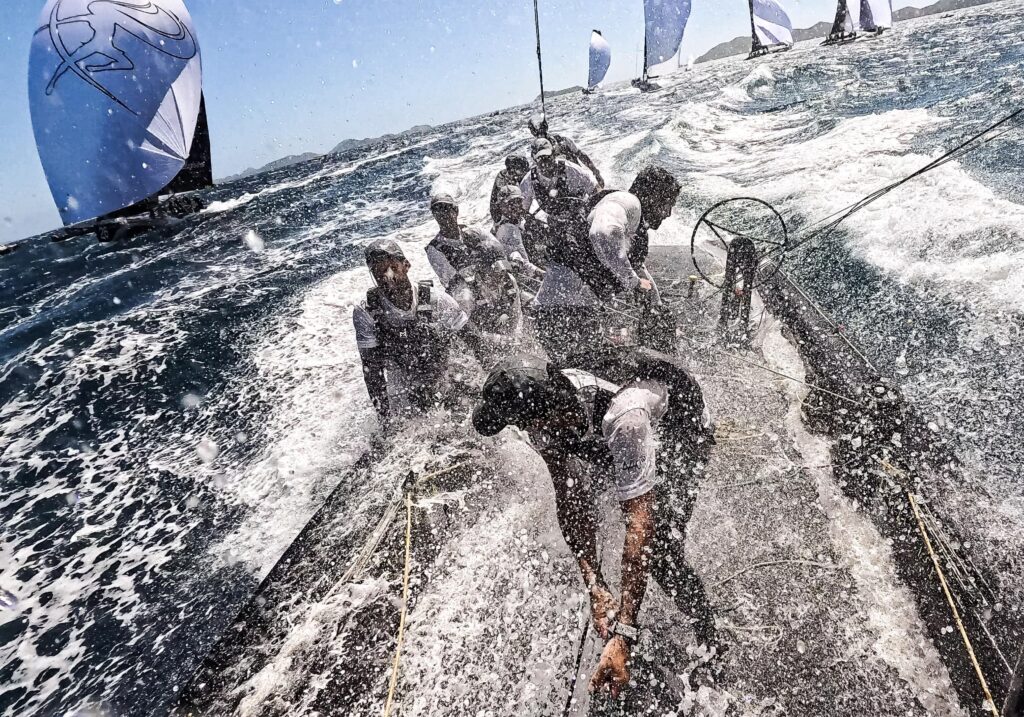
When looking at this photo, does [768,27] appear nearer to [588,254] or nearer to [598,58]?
[598,58]

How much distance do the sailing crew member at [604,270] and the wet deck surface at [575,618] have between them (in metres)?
1.31

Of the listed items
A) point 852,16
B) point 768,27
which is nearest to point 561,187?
point 768,27

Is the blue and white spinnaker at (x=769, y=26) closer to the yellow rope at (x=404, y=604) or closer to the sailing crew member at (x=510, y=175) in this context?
the sailing crew member at (x=510, y=175)

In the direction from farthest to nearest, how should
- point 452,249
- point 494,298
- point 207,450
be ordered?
point 452,249
point 494,298
point 207,450

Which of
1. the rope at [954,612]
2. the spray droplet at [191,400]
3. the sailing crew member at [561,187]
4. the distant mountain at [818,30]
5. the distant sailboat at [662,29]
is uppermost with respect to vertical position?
the distant mountain at [818,30]

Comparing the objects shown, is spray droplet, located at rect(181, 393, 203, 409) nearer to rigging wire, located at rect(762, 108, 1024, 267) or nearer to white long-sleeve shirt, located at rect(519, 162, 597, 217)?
white long-sleeve shirt, located at rect(519, 162, 597, 217)

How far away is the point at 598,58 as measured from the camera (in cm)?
5216

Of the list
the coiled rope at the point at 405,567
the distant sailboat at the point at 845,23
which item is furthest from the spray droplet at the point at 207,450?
Result: the distant sailboat at the point at 845,23

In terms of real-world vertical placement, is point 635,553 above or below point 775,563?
above

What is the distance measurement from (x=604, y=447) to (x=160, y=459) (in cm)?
560

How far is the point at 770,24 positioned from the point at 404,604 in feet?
226

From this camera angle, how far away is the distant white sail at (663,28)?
41.2 meters

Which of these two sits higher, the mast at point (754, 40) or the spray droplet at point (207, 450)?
the mast at point (754, 40)

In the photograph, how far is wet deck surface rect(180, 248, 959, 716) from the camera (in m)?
2.19
